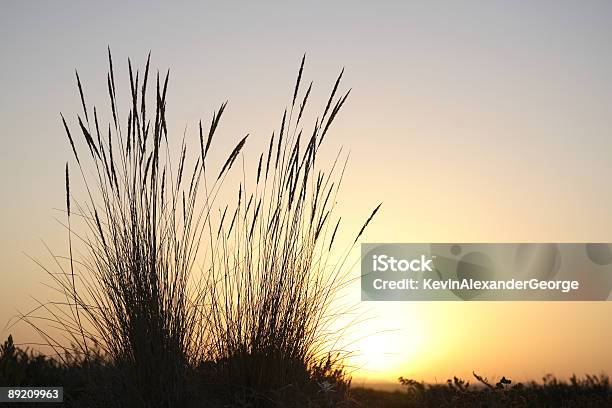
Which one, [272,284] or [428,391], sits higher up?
[272,284]

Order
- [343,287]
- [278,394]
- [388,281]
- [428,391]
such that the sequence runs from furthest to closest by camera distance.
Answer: [388,281] < [428,391] < [343,287] < [278,394]

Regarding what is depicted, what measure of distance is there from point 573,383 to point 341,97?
7.75 ft

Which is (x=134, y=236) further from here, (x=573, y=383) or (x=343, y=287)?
(x=573, y=383)

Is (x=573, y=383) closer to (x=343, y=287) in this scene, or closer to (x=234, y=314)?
(x=343, y=287)

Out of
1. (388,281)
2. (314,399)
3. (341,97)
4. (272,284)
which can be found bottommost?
(314,399)

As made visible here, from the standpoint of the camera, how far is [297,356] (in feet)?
10.2

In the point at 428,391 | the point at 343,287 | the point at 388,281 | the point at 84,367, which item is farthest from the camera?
the point at 388,281

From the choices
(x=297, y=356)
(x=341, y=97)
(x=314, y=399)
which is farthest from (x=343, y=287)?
(x=341, y=97)

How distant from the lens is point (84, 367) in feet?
9.81

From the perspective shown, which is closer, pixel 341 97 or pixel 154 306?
pixel 154 306

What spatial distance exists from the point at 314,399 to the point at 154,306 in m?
0.75

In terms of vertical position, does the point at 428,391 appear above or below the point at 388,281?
below

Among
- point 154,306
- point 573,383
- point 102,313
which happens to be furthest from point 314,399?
point 573,383

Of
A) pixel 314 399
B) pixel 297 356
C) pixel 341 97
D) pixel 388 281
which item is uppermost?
pixel 341 97
